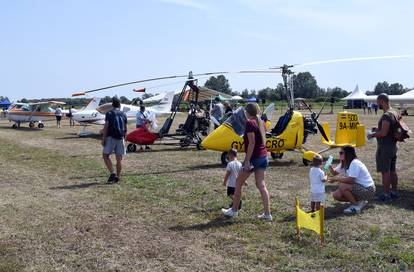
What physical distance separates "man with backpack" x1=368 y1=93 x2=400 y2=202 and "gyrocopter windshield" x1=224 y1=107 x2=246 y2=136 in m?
3.10

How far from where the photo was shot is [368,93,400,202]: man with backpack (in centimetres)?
780

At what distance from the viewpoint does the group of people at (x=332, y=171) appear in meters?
6.52

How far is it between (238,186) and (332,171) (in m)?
1.68

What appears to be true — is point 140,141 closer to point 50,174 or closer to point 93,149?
point 93,149

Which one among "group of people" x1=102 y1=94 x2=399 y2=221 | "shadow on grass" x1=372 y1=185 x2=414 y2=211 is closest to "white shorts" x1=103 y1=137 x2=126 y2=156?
"group of people" x1=102 y1=94 x2=399 y2=221

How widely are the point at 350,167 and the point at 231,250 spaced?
2645 mm

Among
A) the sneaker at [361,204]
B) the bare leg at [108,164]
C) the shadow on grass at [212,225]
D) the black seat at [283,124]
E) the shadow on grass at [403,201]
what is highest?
the black seat at [283,124]

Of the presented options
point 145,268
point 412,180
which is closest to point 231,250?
point 145,268

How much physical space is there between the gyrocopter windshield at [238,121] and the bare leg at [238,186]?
12.4 ft

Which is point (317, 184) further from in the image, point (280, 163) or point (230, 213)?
point (280, 163)

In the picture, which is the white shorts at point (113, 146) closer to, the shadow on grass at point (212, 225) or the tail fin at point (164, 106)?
the shadow on grass at point (212, 225)

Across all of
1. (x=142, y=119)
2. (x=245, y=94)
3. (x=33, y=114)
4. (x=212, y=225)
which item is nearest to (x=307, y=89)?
(x=245, y=94)

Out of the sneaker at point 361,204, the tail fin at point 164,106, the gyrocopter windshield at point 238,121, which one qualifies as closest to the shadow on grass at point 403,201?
the sneaker at point 361,204

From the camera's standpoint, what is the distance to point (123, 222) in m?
6.59
